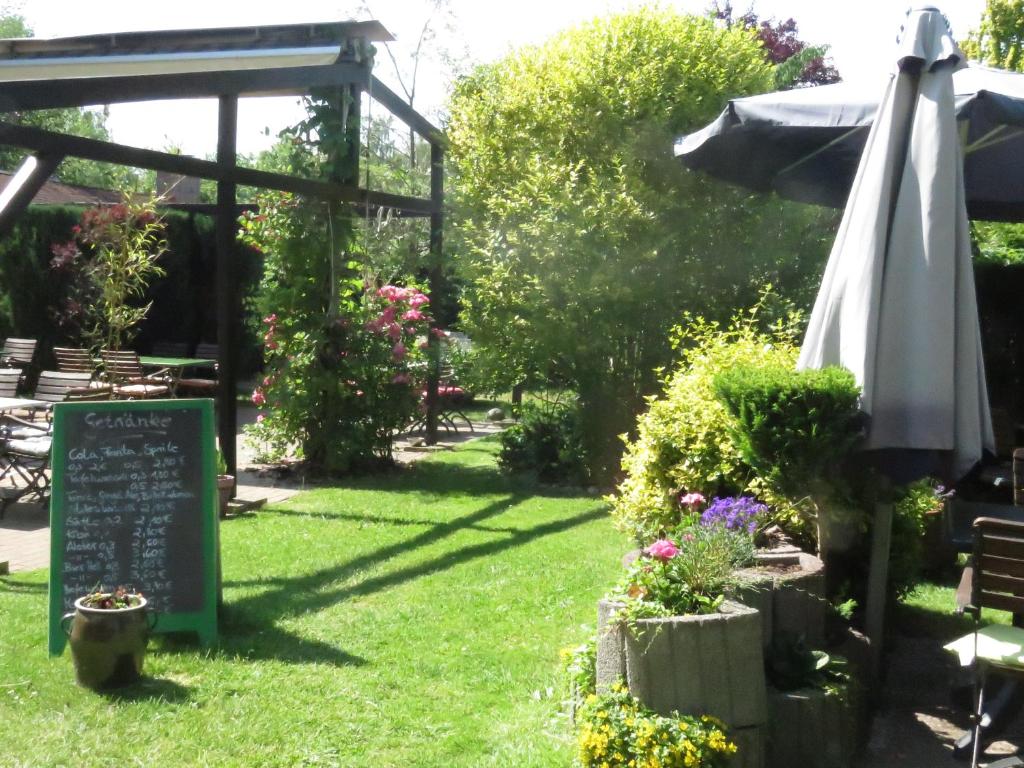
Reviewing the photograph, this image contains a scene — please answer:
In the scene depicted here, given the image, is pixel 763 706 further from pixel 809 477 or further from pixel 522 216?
pixel 522 216

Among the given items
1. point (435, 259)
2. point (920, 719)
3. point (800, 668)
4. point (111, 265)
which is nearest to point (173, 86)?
point (435, 259)

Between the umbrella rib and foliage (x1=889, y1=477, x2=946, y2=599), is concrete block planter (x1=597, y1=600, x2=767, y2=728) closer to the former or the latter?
foliage (x1=889, y1=477, x2=946, y2=599)

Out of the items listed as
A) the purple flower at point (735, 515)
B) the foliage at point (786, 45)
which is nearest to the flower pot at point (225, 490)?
the purple flower at point (735, 515)

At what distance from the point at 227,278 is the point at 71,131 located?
31.1 m

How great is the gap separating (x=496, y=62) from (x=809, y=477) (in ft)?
26.3

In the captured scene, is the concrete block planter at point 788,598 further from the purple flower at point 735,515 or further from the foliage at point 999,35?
the foliage at point 999,35

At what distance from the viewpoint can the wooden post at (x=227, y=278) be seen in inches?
337

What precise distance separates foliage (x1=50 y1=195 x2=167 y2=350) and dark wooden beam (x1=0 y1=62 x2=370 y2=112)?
4606 mm

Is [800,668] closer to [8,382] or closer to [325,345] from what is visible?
[325,345]

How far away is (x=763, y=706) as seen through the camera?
3.80 meters

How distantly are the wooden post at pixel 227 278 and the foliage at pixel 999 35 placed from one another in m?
11.3

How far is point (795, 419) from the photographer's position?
14.4 ft

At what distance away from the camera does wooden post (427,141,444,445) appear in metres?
12.0

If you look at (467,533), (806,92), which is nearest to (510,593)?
(467,533)
